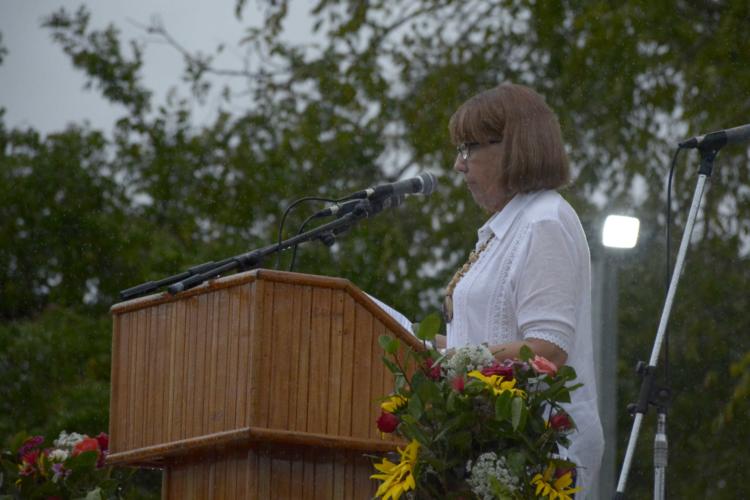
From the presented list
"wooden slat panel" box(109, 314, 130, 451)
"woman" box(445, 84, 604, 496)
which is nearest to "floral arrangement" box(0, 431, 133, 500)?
"wooden slat panel" box(109, 314, 130, 451)

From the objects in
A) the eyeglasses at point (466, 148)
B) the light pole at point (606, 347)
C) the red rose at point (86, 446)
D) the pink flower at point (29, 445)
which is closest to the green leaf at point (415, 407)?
the eyeglasses at point (466, 148)

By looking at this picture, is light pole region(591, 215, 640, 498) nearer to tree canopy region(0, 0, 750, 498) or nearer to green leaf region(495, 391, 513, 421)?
tree canopy region(0, 0, 750, 498)

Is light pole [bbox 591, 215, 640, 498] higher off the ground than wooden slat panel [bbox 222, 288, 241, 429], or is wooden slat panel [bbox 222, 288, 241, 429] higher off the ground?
light pole [bbox 591, 215, 640, 498]

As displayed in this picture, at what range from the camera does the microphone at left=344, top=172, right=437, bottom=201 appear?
373 cm

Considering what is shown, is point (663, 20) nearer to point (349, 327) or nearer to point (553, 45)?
point (553, 45)

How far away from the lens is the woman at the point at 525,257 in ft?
10.3

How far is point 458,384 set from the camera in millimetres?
2896

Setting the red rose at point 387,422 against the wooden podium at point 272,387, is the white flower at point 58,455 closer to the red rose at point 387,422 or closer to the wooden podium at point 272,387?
the wooden podium at point 272,387

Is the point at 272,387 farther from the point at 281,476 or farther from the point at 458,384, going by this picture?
the point at 458,384

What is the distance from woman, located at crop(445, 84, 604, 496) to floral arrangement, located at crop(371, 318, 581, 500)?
7.1 inches

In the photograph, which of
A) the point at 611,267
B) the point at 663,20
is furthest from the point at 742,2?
the point at 611,267

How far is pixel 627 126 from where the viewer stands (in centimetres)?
848

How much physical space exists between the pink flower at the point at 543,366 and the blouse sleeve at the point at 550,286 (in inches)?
7.2

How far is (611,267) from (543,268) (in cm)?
327
